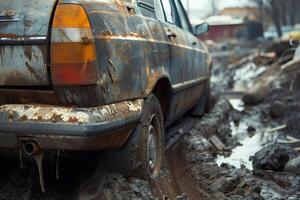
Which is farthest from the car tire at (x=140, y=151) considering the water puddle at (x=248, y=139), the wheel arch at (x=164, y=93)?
the water puddle at (x=248, y=139)

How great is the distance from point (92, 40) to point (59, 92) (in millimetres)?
423

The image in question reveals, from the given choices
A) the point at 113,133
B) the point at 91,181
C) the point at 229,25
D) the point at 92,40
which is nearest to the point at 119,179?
the point at 91,181

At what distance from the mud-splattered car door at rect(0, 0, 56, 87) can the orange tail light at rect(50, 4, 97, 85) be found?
7cm

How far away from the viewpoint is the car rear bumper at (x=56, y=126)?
3211 mm

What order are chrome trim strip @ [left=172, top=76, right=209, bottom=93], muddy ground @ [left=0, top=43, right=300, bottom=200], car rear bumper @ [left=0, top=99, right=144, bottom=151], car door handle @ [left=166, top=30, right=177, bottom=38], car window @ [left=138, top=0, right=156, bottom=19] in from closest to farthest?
car rear bumper @ [left=0, top=99, right=144, bottom=151], muddy ground @ [left=0, top=43, right=300, bottom=200], car window @ [left=138, top=0, right=156, bottom=19], car door handle @ [left=166, top=30, right=177, bottom=38], chrome trim strip @ [left=172, top=76, right=209, bottom=93]

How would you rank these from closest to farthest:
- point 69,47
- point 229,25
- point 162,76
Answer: point 69,47
point 162,76
point 229,25

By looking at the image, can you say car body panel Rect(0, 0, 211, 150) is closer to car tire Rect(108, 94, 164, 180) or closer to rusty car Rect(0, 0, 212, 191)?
rusty car Rect(0, 0, 212, 191)

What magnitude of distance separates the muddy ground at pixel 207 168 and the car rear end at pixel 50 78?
382 millimetres

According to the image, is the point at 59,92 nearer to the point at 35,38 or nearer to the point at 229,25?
the point at 35,38

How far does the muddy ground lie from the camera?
386 cm

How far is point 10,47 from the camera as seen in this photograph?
3.35 m

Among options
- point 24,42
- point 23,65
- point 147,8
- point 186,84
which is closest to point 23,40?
point 24,42

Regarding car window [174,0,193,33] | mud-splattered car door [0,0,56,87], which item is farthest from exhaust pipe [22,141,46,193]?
car window [174,0,193,33]

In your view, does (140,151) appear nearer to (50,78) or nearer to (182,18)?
(50,78)
